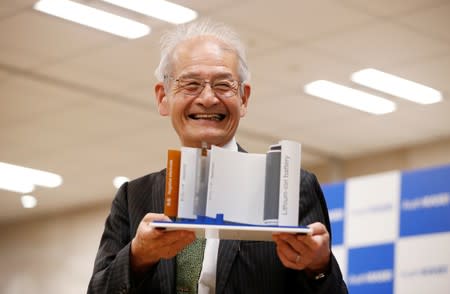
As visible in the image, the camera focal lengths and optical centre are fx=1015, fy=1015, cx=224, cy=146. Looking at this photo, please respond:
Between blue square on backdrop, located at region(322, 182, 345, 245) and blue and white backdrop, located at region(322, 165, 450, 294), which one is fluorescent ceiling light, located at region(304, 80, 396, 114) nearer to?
blue square on backdrop, located at region(322, 182, 345, 245)

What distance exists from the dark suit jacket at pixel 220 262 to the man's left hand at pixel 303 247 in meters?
0.12

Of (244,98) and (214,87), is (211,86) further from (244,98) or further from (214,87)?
(244,98)

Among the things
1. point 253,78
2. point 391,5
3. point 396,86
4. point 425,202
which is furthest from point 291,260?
point 396,86

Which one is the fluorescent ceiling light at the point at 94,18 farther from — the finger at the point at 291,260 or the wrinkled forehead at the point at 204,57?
the finger at the point at 291,260

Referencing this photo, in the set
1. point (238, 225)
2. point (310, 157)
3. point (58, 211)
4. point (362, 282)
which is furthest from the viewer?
point (58, 211)

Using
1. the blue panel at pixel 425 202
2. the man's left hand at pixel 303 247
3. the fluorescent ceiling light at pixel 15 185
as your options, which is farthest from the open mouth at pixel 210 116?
the fluorescent ceiling light at pixel 15 185

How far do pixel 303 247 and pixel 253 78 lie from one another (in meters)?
7.63

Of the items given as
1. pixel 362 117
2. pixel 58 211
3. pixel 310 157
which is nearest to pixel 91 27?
pixel 362 117

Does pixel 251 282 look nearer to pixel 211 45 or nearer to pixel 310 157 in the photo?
pixel 211 45

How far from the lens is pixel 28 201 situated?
16547 mm

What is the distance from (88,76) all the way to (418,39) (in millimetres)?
3334

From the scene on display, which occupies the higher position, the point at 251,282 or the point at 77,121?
the point at 77,121

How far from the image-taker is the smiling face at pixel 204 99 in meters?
2.67

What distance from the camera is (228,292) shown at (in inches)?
101
